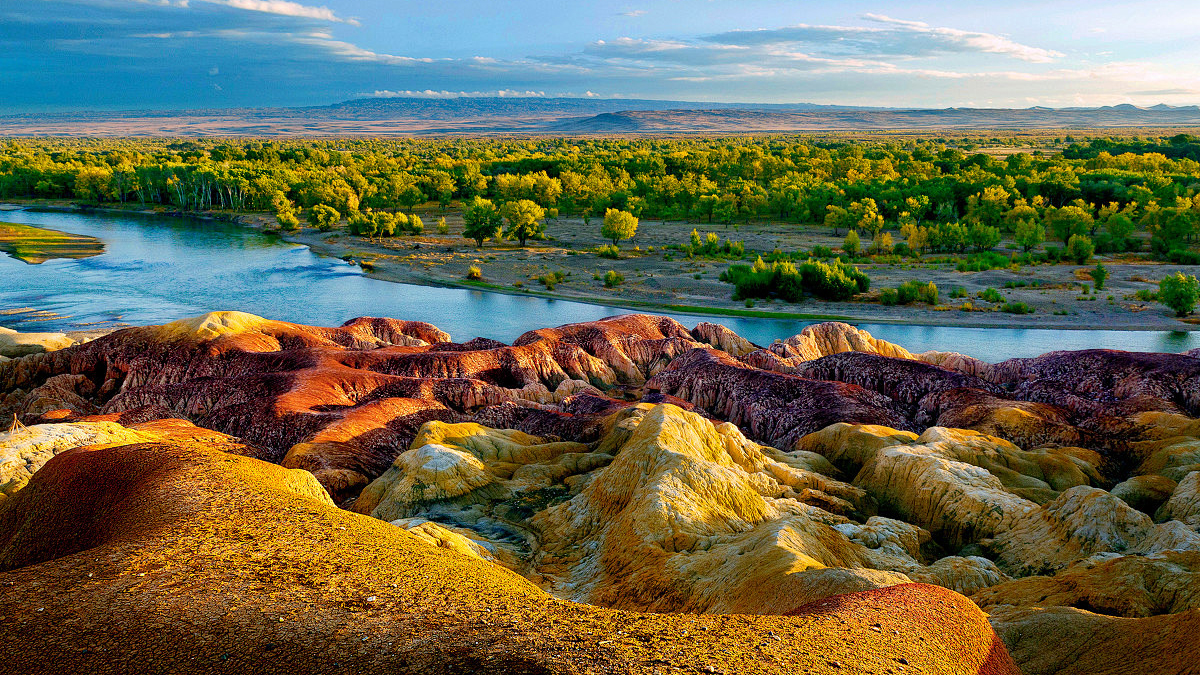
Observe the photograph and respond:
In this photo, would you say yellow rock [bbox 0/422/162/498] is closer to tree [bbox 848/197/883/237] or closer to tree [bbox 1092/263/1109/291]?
tree [bbox 1092/263/1109/291]

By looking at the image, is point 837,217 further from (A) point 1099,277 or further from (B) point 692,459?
(B) point 692,459

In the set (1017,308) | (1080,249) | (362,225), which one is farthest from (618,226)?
(1080,249)

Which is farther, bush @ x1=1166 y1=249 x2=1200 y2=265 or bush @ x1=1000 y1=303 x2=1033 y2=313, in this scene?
bush @ x1=1166 y1=249 x2=1200 y2=265

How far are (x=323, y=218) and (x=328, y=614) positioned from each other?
424 ft

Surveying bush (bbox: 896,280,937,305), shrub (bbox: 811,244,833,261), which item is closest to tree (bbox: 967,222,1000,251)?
shrub (bbox: 811,244,833,261)

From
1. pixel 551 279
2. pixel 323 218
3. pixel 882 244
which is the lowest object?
pixel 551 279

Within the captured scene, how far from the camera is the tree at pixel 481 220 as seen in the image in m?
115

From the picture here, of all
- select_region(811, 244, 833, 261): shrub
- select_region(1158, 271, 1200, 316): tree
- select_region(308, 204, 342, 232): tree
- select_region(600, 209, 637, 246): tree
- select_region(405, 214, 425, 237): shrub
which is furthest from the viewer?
select_region(308, 204, 342, 232): tree

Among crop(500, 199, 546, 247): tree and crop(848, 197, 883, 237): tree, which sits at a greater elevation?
crop(848, 197, 883, 237): tree

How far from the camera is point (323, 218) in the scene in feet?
429

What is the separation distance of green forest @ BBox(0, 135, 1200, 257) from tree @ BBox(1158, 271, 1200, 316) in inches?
936

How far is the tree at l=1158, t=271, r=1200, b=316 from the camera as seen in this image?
238 ft

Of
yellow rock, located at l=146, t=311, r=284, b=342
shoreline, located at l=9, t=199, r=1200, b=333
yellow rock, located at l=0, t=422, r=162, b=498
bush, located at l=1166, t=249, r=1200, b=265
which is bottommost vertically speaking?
shoreline, located at l=9, t=199, r=1200, b=333

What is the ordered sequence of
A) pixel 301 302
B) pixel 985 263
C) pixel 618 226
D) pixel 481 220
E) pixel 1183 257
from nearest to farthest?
1. pixel 301 302
2. pixel 985 263
3. pixel 1183 257
4. pixel 618 226
5. pixel 481 220
